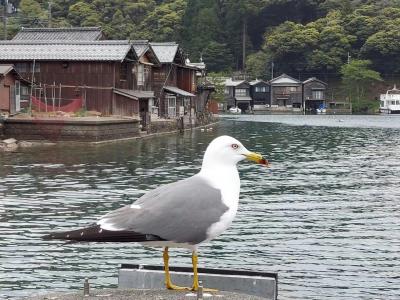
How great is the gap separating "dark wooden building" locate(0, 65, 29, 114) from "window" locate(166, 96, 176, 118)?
14290 millimetres

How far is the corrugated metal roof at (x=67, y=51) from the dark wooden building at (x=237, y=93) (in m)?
60.6

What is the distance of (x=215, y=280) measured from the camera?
6.61 m

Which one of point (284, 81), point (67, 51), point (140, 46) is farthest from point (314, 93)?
point (67, 51)

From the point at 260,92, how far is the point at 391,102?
1915cm

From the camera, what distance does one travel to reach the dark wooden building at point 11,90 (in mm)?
35562

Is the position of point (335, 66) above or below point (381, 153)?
above

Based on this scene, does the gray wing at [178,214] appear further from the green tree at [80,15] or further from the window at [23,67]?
the green tree at [80,15]

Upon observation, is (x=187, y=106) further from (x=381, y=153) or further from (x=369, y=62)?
(x=369, y=62)

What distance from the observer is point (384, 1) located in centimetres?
11088

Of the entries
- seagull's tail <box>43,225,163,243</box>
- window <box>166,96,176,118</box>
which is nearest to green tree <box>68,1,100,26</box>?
window <box>166,96,176,118</box>

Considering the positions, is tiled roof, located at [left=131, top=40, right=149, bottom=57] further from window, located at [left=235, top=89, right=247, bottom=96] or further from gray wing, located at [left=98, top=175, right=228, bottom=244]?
window, located at [left=235, top=89, right=247, bottom=96]

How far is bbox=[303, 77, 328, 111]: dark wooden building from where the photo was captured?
101 metres

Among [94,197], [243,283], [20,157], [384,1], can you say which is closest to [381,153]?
[20,157]

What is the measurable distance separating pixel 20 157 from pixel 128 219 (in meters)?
21.5
